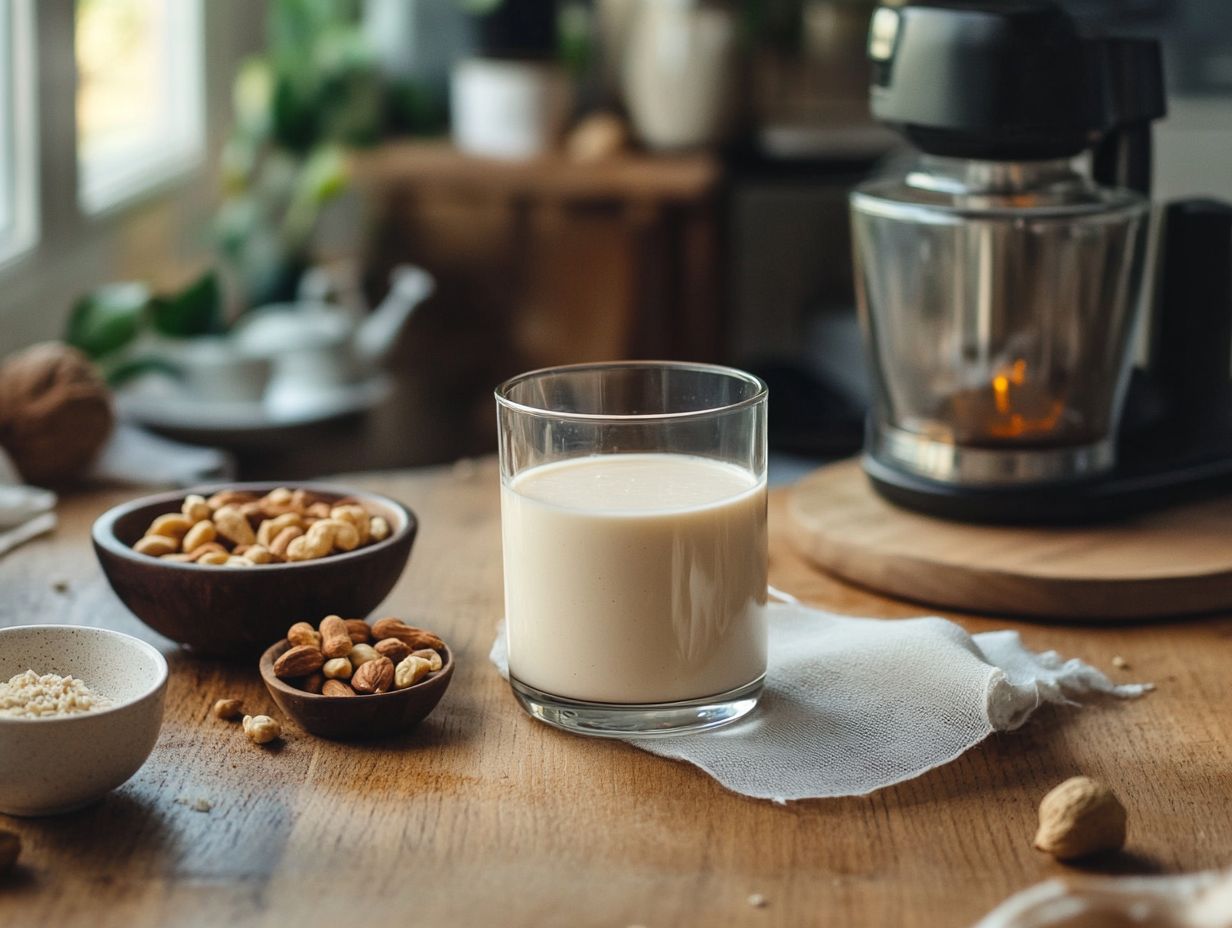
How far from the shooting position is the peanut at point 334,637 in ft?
2.57

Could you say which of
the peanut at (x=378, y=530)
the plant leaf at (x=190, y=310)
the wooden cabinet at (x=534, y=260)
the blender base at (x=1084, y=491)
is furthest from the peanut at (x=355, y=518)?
the wooden cabinet at (x=534, y=260)

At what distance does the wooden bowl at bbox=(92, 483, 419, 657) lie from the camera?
2.70 feet

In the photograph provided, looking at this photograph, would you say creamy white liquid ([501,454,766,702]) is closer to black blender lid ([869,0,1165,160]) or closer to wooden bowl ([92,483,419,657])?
wooden bowl ([92,483,419,657])

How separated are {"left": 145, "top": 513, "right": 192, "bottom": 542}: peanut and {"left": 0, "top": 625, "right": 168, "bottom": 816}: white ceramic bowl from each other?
0.47 ft

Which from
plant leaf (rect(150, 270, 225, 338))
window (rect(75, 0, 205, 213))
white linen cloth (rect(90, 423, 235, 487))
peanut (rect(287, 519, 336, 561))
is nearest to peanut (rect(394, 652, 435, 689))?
peanut (rect(287, 519, 336, 561))

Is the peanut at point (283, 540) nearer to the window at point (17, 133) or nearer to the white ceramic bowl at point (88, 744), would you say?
the white ceramic bowl at point (88, 744)

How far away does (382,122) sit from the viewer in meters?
2.43

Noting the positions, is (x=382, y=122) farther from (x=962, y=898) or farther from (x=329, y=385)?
(x=962, y=898)

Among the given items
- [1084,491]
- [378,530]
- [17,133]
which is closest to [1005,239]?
[1084,491]

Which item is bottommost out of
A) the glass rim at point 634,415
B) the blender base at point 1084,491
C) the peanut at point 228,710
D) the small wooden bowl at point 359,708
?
the peanut at point 228,710

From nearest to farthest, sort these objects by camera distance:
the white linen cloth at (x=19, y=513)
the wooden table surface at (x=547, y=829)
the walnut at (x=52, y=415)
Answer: the wooden table surface at (x=547, y=829) < the white linen cloth at (x=19, y=513) < the walnut at (x=52, y=415)

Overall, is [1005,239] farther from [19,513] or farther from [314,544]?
[19,513]

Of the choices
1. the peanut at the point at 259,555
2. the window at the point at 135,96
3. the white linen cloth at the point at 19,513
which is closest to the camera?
the peanut at the point at 259,555

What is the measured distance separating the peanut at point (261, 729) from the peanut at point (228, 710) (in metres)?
0.02
